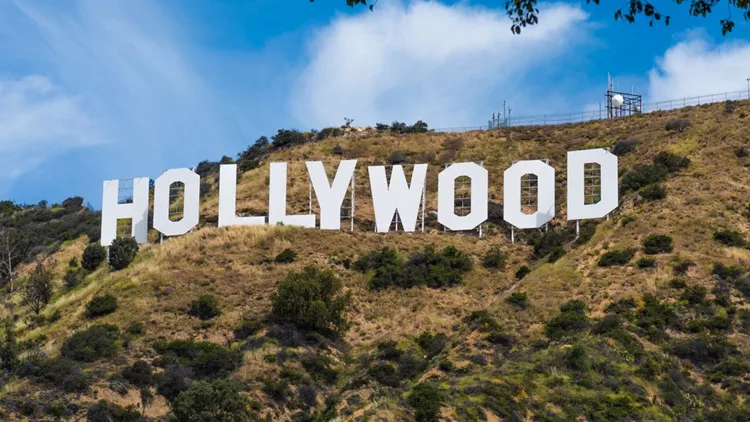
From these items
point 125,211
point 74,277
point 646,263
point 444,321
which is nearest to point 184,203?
point 125,211

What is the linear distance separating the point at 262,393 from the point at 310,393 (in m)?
2.02

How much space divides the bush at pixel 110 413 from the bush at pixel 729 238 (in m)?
29.7

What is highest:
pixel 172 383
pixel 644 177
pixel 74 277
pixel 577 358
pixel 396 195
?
pixel 644 177

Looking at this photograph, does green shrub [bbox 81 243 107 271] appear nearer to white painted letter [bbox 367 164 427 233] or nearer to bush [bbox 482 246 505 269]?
white painted letter [bbox 367 164 427 233]

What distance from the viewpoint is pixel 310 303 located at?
164 ft

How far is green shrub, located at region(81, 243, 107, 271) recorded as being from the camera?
6512cm

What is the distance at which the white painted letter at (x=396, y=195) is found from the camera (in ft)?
200

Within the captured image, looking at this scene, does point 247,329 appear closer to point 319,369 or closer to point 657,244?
point 319,369

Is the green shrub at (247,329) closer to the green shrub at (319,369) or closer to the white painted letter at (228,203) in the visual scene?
the green shrub at (319,369)

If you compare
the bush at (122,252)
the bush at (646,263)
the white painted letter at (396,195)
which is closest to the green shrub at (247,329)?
the bush at (122,252)

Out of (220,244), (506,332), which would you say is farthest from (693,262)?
(220,244)

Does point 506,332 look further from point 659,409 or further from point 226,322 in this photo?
point 226,322

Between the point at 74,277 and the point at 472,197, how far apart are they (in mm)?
23736

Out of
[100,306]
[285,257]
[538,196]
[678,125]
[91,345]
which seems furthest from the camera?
[678,125]
